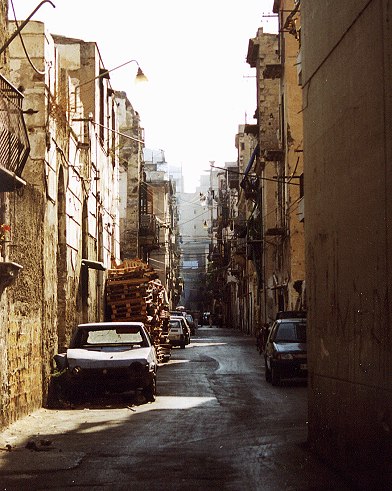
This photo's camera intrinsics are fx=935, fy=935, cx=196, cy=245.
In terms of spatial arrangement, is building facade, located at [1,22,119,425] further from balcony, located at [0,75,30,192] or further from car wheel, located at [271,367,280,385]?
car wheel, located at [271,367,280,385]

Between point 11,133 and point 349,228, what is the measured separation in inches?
258

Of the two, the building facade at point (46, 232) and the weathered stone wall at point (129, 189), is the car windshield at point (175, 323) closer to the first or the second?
the weathered stone wall at point (129, 189)

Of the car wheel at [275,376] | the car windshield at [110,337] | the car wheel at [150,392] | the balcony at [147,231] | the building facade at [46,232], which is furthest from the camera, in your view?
Answer: the balcony at [147,231]

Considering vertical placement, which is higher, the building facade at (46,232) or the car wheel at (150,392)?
the building facade at (46,232)

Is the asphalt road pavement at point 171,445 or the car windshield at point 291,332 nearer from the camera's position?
the asphalt road pavement at point 171,445

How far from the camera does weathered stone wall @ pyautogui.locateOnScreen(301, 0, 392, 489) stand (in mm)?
7402

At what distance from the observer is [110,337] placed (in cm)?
1881

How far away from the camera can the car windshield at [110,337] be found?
18.5 metres

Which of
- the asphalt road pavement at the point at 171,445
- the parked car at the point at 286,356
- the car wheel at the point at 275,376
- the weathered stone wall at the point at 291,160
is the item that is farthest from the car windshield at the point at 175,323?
the asphalt road pavement at the point at 171,445

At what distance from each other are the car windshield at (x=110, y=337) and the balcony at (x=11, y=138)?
545 cm

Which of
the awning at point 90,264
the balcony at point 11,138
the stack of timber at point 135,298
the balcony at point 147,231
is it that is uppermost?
the balcony at point 147,231

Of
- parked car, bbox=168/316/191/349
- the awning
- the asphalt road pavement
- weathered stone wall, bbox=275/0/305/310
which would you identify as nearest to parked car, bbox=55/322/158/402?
the asphalt road pavement

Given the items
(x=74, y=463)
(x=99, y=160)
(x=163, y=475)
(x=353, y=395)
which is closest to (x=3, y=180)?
(x=74, y=463)

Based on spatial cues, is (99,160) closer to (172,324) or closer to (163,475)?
(172,324)
